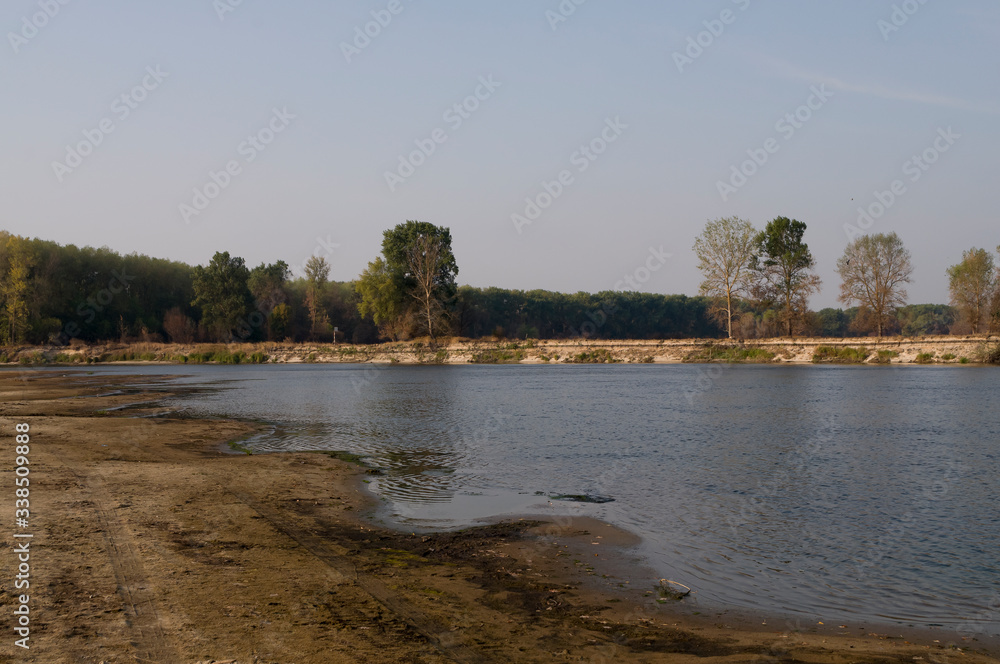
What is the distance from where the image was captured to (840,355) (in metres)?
61.2

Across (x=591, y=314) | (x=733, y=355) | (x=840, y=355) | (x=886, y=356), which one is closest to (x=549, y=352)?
(x=733, y=355)

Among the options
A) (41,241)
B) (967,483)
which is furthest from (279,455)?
(41,241)

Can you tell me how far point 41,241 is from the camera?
83.8m

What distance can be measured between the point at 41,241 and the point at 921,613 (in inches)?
3976

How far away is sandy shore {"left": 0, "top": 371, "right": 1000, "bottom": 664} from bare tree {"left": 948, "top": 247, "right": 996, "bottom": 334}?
69.3 meters

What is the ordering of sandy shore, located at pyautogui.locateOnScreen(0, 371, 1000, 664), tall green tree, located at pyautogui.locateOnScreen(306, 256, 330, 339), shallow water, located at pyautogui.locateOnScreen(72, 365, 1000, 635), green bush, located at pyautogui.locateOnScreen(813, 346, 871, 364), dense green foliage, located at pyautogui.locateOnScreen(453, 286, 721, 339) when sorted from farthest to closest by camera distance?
dense green foliage, located at pyautogui.locateOnScreen(453, 286, 721, 339) < tall green tree, located at pyautogui.locateOnScreen(306, 256, 330, 339) < green bush, located at pyautogui.locateOnScreen(813, 346, 871, 364) < shallow water, located at pyautogui.locateOnScreen(72, 365, 1000, 635) < sandy shore, located at pyautogui.locateOnScreen(0, 371, 1000, 664)

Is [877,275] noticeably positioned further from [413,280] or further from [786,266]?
[413,280]

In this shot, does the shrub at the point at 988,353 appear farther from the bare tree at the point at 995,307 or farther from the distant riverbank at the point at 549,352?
the bare tree at the point at 995,307

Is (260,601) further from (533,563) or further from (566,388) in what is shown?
(566,388)

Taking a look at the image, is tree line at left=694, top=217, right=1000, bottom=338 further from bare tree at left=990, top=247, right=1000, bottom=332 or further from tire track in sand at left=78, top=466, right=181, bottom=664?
tire track in sand at left=78, top=466, right=181, bottom=664

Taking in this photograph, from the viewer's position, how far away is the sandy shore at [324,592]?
5.29m

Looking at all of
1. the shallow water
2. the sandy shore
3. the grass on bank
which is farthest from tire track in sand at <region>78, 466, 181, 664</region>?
the grass on bank

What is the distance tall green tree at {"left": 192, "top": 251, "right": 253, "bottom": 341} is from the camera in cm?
8938

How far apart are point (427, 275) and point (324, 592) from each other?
70.7 meters
